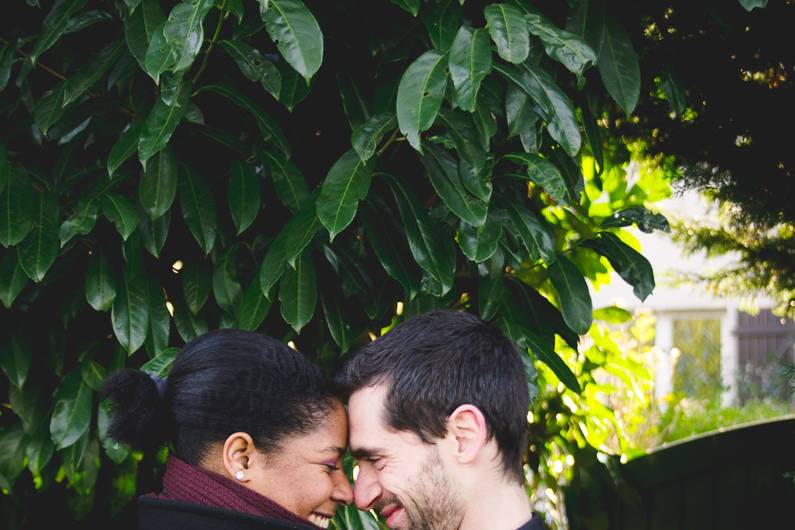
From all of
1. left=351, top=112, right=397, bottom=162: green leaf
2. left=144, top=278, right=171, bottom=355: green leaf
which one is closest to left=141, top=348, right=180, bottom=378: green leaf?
left=144, top=278, right=171, bottom=355: green leaf

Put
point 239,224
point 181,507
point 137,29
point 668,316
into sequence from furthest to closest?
point 668,316 < point 239,224 < point 137,29 < point 181,507

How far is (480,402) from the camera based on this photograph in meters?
1.99

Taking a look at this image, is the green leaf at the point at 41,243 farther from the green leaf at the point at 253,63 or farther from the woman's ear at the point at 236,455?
the woman's ear at the point at 236,455

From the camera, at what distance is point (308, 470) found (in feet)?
7.09

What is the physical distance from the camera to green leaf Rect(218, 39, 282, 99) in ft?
7.80

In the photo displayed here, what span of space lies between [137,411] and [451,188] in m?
0.90

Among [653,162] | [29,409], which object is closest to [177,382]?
[29,409]

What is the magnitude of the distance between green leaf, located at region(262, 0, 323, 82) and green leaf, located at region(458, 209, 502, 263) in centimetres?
59

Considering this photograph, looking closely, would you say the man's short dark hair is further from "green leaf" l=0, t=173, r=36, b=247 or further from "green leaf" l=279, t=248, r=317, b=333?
"green leaf" l=0, t=173, r=36, b=247

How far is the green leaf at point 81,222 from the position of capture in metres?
2.52

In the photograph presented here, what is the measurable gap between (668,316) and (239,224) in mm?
12009

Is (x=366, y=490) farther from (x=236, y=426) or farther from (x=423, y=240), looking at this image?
(x=423, y=240)

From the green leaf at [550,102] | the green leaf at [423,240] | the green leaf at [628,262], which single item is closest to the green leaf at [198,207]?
the green leaf at [423,240]

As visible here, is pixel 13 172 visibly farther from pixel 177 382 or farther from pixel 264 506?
pixel 264 506
